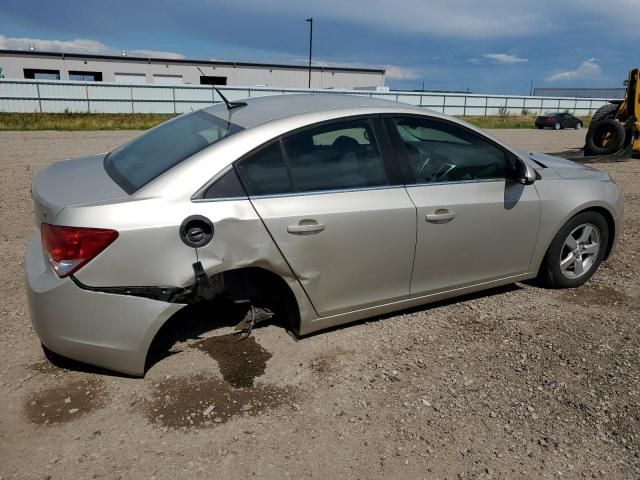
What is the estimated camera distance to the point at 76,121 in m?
25.6

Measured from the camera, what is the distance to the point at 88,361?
287 centimetres

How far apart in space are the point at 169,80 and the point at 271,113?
5253 cm

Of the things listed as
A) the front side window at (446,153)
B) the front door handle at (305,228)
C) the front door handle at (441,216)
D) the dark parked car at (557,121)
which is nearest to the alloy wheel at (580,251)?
the front side window at (446,153)

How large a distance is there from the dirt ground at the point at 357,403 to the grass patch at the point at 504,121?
3143 cm

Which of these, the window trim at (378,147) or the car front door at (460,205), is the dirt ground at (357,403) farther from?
the window trim at (378,147)

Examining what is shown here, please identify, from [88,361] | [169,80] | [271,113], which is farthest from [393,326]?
[169,80]

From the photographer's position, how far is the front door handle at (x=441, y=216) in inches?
137

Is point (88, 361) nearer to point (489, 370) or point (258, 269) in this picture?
point (258, 269)

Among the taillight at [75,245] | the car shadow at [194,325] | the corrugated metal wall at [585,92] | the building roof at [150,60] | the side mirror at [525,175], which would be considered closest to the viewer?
the taillight at [75,245]

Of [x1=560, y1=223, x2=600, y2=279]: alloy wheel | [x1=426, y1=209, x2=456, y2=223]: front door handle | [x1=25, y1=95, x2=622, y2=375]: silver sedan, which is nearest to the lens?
[x1=25, y1=95, x2=622, y2=375]: silver sedan

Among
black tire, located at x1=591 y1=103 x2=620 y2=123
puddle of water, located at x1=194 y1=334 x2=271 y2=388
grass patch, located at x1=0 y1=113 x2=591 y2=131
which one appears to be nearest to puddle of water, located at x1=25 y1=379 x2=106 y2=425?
puddle of water, located at x1=194 y1=334 x2=271 y2=388

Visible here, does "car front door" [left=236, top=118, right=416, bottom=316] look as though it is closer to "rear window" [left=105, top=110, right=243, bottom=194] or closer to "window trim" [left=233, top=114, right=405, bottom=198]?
"window trim" [left=233, top=114, right=405, bottom=198]

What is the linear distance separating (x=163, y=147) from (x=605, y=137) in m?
13.4

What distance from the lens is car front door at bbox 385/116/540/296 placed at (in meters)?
3.52
